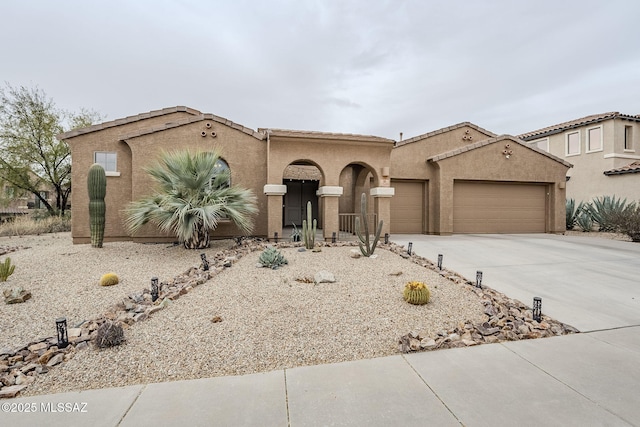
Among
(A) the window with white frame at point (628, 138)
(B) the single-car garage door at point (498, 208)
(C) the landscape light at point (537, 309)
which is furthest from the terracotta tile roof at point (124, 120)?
(A) the window with white frame at point (628, 138)

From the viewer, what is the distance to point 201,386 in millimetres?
2732

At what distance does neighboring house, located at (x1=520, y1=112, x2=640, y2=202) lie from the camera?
1614 cm

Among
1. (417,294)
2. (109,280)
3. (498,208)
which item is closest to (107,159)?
(109,280)

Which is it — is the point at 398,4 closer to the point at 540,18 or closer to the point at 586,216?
the point at 540,18

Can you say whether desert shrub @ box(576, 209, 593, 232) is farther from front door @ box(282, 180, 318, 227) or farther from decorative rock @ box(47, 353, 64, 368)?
decorative rock @ box(47, 353, 64, 368)

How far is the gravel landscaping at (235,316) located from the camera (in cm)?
312

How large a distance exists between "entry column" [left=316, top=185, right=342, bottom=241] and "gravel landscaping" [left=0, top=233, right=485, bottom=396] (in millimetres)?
3302

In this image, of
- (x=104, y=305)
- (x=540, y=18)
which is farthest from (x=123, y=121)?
(x=540, y=18)

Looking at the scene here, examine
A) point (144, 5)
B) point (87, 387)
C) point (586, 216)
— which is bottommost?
point (87, 387)

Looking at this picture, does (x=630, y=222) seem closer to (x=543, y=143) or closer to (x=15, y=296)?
(x=543, y=143)

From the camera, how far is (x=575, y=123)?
18.5 m

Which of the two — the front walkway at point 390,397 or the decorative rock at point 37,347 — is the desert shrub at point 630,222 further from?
the decorative rock at point 37,347

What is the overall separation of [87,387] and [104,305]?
268cm

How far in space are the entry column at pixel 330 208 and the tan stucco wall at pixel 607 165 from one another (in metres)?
17.4
